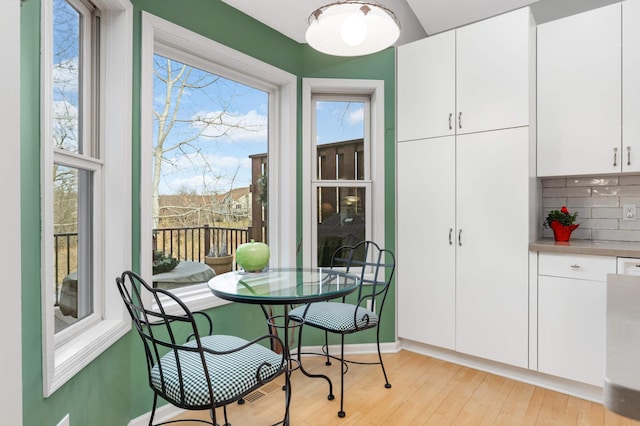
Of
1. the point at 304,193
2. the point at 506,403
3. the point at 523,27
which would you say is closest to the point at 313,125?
the point at 304,193

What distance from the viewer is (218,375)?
1.48 m

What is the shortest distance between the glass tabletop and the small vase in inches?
62.4

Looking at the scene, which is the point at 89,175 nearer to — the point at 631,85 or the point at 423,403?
the point at 423,403

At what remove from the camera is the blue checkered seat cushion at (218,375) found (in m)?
1.42

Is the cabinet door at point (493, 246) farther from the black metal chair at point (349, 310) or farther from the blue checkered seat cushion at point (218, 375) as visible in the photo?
the blue checkered seat cushion at point (218, 375)

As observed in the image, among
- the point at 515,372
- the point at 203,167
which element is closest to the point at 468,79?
the point at 203,167

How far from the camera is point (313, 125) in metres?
3.16

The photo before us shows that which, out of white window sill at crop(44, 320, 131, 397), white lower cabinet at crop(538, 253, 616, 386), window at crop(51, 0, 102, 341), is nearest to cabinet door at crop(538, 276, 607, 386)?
white lower cabinet at crop(538, 253, 616, 386)

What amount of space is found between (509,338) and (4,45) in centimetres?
292

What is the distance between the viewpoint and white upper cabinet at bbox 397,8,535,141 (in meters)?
2.56

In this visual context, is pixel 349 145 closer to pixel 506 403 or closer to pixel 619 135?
pixel 619 135

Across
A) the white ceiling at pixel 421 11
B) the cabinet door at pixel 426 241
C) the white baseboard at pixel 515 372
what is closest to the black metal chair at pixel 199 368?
the cabinet door at pixel 426 241

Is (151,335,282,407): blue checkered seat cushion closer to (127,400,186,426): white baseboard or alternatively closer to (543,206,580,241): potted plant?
(127,400,186,426): white baseboard

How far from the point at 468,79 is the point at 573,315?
1745mm
